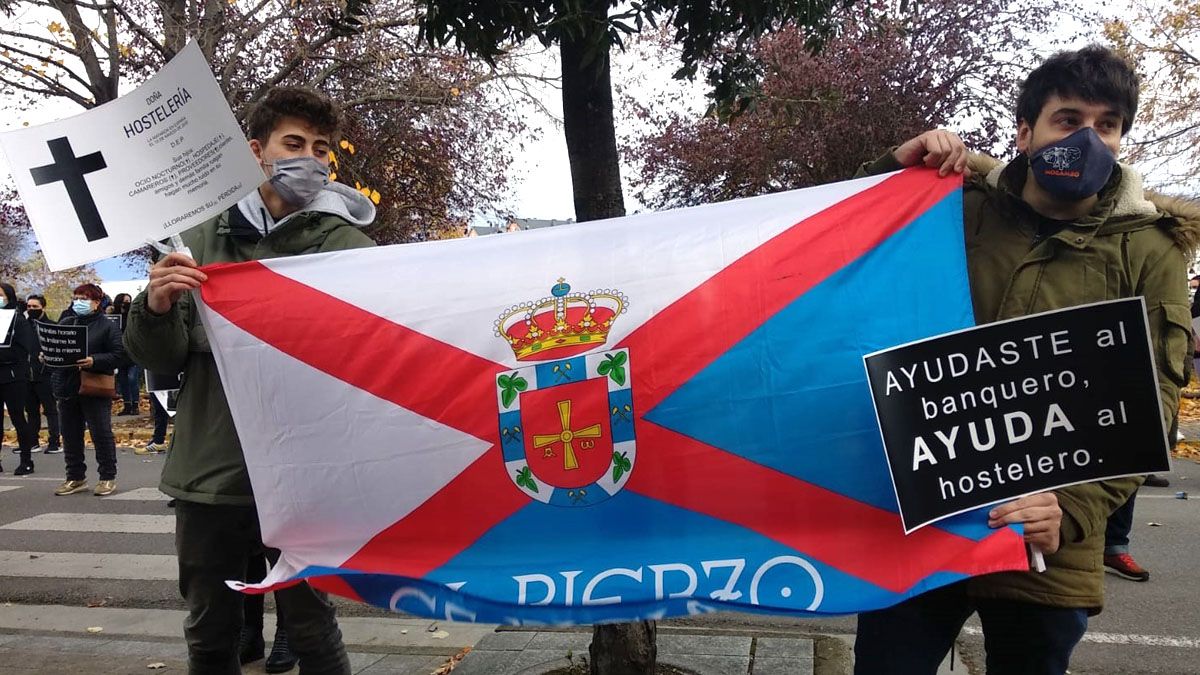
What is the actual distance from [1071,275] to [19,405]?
1058cm

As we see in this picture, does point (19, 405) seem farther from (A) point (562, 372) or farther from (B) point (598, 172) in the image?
(A) point (562, 372)

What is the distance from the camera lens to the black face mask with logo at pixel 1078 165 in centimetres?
192

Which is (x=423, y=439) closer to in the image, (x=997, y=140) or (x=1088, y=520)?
(x=1088, y=520)

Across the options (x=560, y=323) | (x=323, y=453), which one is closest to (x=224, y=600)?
(x=323, y=453)

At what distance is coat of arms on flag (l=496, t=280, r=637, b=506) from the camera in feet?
7.16

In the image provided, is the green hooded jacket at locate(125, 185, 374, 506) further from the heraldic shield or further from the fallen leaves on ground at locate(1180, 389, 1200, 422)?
the fallen leaves on ground at locate(1180, 389, 1200, 422)

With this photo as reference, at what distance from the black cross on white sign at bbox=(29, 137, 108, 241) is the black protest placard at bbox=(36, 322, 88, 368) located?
248 inches

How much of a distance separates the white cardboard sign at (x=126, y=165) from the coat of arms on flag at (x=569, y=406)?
3.37 feet

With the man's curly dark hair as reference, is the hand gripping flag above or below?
below

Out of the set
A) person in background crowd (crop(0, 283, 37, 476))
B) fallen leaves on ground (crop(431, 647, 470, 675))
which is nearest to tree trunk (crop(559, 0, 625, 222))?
fallen leaves on ground (crop(431, 647, 470, 675))

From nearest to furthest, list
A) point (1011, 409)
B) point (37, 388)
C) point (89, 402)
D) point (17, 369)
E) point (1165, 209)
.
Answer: point (1011, 409) < point (1165, 209) < point (89, 402) < point (17, 369) < point (37, 388)

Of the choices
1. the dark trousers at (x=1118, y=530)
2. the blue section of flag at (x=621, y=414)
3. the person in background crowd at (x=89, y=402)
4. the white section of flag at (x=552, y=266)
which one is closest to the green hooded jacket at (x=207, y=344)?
the white section of flag at (x=552, y=266)

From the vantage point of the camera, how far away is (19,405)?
9555 mm

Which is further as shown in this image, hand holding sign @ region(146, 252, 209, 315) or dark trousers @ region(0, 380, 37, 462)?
dark trousers @ region(0, 380, 37, 462)
